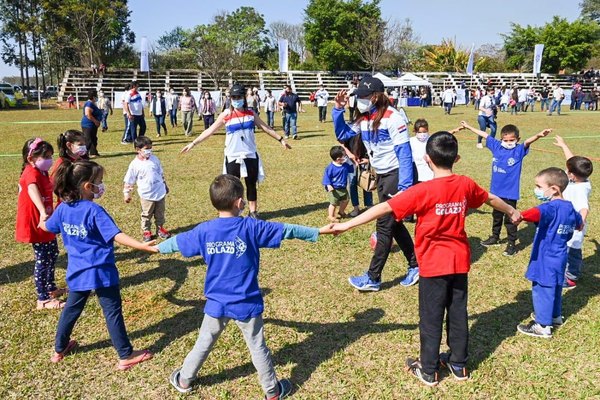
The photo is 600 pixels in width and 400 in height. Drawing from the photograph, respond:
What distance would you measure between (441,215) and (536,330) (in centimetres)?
173

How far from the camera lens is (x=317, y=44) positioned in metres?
50.0

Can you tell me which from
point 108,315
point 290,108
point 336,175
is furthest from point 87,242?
point 290,108

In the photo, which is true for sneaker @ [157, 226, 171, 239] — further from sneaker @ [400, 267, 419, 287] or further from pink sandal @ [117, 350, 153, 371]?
sneaker @ [400, 267, 419, 287]

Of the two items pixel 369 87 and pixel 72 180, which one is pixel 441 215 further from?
pixel 72 180

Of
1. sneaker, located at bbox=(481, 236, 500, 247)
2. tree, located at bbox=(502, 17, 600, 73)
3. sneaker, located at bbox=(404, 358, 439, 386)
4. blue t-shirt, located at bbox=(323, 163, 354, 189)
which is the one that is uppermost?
tree, located at bbox=(502, 17, 600, 73)

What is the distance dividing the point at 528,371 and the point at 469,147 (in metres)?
12.3

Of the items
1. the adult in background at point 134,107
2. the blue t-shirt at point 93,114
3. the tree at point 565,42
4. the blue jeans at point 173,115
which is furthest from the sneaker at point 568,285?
the tree at point 565,42

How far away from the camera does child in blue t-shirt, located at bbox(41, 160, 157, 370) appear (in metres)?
3.32

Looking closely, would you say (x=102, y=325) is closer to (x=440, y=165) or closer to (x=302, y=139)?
(x=440, y=165)

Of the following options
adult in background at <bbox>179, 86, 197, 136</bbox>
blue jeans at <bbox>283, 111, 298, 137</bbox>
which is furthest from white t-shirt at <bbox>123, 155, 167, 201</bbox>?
adult in background at <bbox>179, 86, 197, 136</bbox>

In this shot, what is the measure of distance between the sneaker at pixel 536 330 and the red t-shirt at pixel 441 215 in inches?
52.3

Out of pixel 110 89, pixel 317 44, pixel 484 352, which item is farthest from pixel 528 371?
pixel 317 44

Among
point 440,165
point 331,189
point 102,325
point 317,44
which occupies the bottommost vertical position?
point 102,325

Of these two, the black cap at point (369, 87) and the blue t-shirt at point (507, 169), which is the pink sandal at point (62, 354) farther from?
the blue t-shirt at point (507, 169)
